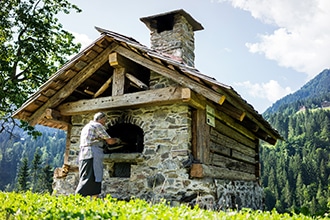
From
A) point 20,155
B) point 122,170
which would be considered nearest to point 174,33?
point 122,170

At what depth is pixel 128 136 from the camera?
8469mm

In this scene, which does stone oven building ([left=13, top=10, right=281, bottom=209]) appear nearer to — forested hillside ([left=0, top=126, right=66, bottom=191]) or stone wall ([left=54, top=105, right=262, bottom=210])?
stone wall ([left=54, top=105, right=262, bottom=210])

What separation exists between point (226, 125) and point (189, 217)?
18.2 feet

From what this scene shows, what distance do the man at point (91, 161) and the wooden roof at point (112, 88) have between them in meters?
1.12

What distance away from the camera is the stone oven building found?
21.2 feet

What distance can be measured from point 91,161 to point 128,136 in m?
2.34

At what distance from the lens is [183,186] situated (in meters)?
6.43

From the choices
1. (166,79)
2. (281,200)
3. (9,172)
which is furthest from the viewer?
(9,172)

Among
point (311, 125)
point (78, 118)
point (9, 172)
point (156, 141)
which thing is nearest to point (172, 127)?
point (156, 141)

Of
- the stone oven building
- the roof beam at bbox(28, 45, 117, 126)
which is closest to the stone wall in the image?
the stone oven building

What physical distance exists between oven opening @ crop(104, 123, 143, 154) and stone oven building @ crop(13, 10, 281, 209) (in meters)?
0.03

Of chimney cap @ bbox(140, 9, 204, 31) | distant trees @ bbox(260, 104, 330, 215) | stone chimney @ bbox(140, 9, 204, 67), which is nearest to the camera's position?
stone chimney @ bbox(140, 9, 204, 67)

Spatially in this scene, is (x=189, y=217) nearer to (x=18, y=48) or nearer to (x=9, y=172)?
(x=18, y=48)

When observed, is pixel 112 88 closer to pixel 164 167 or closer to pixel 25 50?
pixel 164 167
